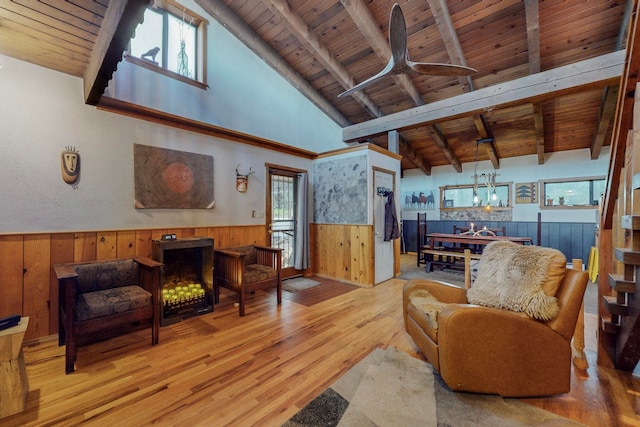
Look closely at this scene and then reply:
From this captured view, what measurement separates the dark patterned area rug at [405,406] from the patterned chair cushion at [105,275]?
217 cm

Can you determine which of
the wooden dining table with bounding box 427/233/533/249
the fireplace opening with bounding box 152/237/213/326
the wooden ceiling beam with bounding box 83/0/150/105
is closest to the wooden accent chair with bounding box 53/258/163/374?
the fireplace opening with bounding box 152/237/213/326

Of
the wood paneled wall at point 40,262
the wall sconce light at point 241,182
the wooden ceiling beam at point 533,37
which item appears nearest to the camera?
the wood paneled wall at point 40,262

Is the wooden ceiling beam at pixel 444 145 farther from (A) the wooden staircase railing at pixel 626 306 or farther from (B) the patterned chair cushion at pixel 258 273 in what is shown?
(B) the patterned chair cushion at pixel 258 273

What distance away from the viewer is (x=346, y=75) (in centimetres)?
465

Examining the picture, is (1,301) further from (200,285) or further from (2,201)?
(200,285)

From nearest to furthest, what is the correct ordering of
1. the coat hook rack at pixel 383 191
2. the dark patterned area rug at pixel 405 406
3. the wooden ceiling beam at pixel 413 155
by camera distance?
1. the dark patterned area rug at pixel 405 406
2. the coat hook rack at pixel 383 191
3. the wooden ceiling beam at pixel 413 155

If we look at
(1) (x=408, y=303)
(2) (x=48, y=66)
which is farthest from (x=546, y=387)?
(2) (x=48, y=66)

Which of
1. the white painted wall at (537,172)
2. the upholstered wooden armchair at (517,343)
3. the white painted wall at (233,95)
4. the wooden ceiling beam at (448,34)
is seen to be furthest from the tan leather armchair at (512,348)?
the white painted wall at (537,172)

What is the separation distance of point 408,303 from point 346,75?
3.99 metres

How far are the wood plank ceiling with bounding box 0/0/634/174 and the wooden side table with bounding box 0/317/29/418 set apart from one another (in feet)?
6.37

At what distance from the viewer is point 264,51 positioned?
4.30 metres

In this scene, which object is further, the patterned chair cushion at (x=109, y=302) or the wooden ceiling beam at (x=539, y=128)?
the wooden ceiling beam at (x=539, y=128)

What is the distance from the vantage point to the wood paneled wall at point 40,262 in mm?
2297

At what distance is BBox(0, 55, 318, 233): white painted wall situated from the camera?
2.30 m
